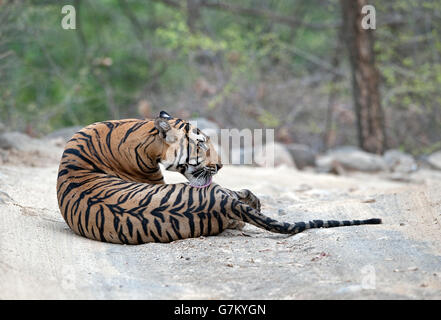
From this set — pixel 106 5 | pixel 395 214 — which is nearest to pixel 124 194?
pixel 395 214

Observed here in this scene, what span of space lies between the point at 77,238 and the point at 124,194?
555 millimetres

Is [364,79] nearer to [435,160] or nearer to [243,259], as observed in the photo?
[435,160]

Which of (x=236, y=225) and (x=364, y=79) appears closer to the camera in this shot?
(x=236, y=225)

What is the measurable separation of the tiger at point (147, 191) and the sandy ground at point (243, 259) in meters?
0.13

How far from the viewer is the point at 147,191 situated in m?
4.94

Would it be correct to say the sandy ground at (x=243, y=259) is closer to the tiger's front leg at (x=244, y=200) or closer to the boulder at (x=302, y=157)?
the tiger's front leg at (x=244, y=200)

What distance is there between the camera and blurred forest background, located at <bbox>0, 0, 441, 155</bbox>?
1351 cm

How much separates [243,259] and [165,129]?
51.3 inches

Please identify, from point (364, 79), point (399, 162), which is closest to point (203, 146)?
point (399, 162)

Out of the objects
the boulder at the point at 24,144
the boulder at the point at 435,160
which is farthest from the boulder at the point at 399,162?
the boulder at the point at 24,144

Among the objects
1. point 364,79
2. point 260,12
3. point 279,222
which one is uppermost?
point 260,12

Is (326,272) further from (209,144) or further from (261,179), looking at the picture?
(261,179)

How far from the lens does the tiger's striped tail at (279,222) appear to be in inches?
195

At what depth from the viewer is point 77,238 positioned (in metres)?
5.03
